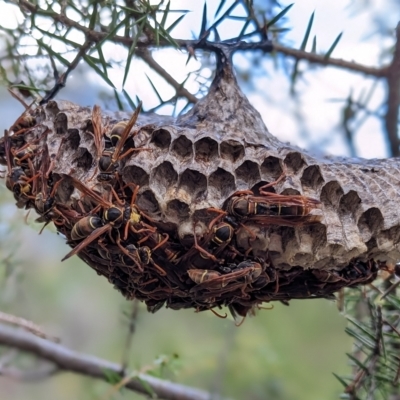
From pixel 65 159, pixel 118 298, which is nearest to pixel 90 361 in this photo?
pixel 65 159

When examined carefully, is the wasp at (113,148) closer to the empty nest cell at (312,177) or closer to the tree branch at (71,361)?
the empty nest cell at (312,177)

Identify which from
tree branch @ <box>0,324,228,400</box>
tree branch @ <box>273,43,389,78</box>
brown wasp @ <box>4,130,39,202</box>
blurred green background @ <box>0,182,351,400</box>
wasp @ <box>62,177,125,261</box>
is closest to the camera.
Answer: wasp @ <box>62,177,125,261</box>

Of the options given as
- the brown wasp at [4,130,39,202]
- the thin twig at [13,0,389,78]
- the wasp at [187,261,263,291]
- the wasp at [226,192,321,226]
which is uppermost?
the thin twig at [13,0,389,78]

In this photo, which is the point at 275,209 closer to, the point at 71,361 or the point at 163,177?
the point at 163,177

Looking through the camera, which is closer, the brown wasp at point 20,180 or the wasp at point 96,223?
the wasp at point 96,223

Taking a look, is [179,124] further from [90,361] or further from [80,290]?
[80,290]

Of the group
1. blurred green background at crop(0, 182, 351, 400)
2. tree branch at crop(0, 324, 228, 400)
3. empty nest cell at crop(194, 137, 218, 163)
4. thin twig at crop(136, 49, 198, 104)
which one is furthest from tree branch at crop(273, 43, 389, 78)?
blurred green background at crop(0, 182, 351, 400)

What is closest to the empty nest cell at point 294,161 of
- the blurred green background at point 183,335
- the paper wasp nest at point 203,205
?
the paper wasp nest at point 203,205

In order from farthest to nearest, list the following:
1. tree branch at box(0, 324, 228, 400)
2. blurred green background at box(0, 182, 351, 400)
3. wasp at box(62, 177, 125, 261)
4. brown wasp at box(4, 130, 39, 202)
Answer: blurred green background at box(0, 182, 351, 400) < tree branch at box(0, 324, 228, 400) < brown wasp at box(4, 130, 39, 202) < wasp at box(62, 177, 125, 261)

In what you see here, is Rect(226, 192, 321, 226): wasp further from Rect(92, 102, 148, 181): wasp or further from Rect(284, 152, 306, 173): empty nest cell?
Rect(92, 102, 148, 181): wasp
